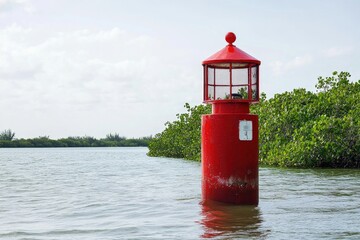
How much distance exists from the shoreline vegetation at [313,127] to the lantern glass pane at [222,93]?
39.9 ft

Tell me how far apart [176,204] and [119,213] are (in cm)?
143

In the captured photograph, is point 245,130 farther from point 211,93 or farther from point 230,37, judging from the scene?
point 230,37

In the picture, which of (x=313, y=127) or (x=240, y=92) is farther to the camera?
(x=313, y=127)

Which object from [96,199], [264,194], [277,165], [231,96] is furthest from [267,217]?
[277,165]

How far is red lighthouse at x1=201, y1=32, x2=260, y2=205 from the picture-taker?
9.38 metres

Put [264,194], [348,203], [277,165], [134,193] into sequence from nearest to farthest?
1. [348,203]
2. [264,194]
3. [134,193]
4. [277,165]

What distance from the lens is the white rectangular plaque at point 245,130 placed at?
30.7 ft

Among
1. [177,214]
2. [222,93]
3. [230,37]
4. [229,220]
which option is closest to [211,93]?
[222,93]

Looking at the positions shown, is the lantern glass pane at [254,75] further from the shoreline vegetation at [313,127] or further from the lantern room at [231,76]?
the shoreline vegetation at [313,127]

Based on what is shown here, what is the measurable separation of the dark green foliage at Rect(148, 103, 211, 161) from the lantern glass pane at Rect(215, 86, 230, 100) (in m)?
22.3

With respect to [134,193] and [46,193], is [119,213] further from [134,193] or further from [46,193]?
[46,193]

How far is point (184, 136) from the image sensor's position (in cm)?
3638

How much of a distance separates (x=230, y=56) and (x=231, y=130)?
118cm

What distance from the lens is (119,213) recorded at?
9.91 m
